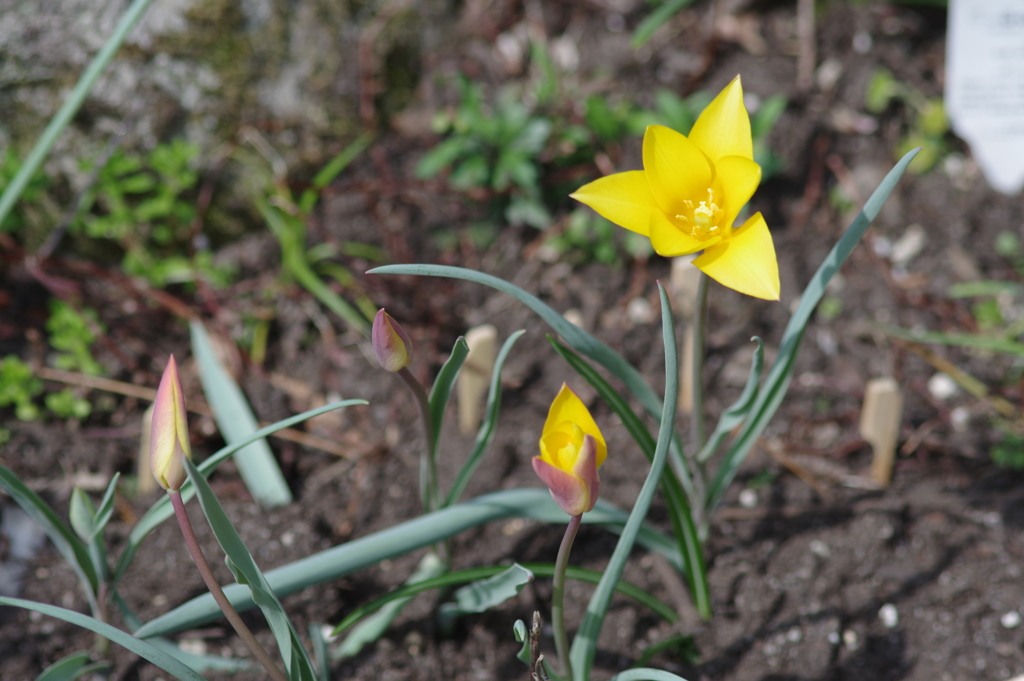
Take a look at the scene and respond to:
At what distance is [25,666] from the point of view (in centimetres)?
135

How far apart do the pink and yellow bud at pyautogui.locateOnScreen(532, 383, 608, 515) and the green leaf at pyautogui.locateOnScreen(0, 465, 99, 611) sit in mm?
800

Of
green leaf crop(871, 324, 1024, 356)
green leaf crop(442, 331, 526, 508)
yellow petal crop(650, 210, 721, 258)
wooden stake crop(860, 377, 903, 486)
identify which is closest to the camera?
yellow petal crop(650, 210, 721, 258)

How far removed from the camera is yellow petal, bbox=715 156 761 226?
0.95 m

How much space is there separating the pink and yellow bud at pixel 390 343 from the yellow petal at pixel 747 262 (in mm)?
406

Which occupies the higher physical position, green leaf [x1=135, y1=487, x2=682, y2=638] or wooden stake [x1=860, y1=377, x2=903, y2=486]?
green leaf [x1=135, y1=487, x2=682, y2=638]

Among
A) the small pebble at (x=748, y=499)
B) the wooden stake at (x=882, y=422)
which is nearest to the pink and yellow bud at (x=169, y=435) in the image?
the small pebble at (x=748, y=499)

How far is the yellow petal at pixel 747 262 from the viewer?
87cm

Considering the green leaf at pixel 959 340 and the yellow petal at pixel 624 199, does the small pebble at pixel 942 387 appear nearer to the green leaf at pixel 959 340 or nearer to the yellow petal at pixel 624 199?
the green leaf at pixel 959 340

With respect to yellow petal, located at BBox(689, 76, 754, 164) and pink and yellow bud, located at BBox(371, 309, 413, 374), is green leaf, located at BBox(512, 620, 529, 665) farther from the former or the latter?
yellow petal, located at BBox(689, 76, 754, 164)

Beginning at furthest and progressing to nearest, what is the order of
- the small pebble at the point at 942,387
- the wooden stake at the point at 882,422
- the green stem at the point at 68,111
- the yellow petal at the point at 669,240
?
the small pebble at the point at 942,387 < the wooden stake at the point at 882,422 < the green stem at the point at 68,111 < the yellow petal at the point at 669,240

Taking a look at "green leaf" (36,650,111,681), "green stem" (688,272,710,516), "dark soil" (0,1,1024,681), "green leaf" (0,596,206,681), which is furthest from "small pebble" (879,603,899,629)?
"green leaf" (36,650,111,681)

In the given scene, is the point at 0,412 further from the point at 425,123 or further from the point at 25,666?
the point at 425,123

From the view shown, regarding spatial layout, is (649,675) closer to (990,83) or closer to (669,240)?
(669,240)

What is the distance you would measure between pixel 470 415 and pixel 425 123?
121 cm
